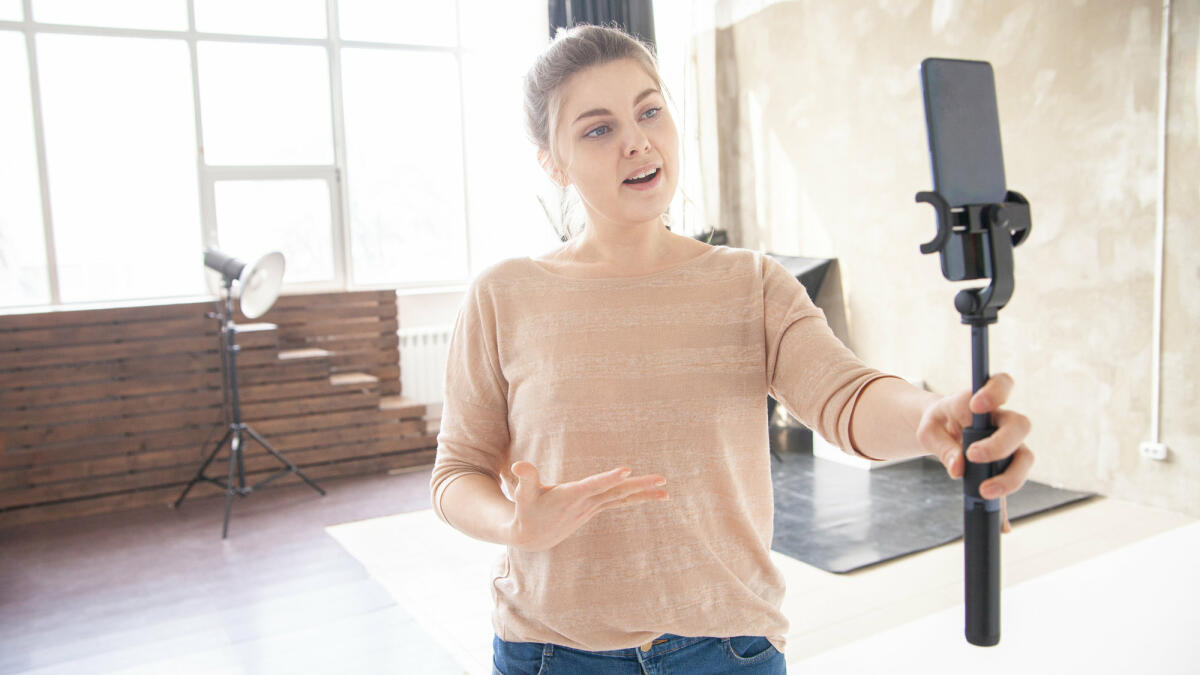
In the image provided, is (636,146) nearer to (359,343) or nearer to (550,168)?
(550,168)

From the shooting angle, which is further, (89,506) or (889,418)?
(89,506)

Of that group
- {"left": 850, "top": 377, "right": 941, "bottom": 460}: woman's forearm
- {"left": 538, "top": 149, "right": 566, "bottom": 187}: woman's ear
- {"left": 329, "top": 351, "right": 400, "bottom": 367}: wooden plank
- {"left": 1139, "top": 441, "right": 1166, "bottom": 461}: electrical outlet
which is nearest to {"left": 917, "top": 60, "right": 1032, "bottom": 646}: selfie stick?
{"left": 850, "top": 377, "right": 941, "bottom": 460}: woman's forearm

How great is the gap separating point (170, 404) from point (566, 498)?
462 centimetres

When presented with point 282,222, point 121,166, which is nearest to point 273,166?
point 282,222

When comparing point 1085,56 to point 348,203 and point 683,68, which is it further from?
point 348,203

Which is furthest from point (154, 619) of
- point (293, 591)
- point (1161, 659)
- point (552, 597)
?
point (1161, 659)

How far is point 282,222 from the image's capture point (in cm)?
577

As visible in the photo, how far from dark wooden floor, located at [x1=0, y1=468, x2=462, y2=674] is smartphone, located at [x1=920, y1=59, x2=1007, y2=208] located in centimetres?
243

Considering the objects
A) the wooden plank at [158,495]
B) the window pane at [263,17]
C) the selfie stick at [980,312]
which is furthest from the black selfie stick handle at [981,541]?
the window pane at [263,17]

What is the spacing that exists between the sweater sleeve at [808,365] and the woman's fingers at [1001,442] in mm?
305

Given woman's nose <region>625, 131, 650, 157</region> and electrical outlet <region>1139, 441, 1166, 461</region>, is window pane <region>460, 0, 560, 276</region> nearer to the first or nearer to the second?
electrical outlet <region>1139, 441, 1166, 461</region>

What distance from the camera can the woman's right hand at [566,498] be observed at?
81cm

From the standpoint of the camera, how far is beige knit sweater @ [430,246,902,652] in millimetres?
967

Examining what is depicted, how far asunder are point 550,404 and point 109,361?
14.6 ft
